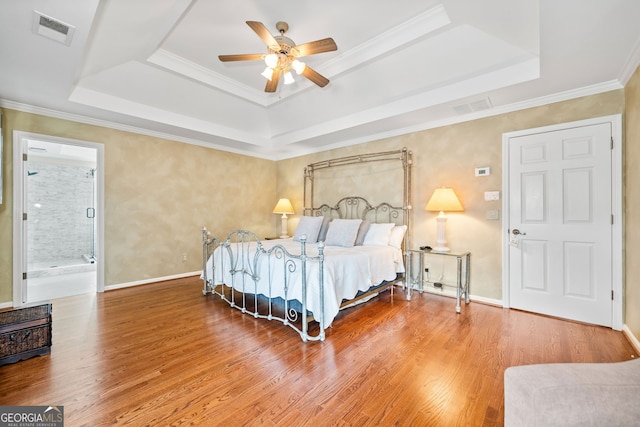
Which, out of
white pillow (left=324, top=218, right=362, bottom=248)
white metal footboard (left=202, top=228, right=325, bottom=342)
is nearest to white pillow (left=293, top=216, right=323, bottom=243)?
white pillow (left=324, top=218, right=362, bottom=248)

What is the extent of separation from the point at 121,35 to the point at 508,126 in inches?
176

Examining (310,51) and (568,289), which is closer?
(310,51)

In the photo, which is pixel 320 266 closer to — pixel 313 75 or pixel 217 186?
pixel 313 75

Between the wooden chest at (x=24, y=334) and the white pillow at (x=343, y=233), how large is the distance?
121 inches

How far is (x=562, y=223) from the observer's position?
10.0 feet

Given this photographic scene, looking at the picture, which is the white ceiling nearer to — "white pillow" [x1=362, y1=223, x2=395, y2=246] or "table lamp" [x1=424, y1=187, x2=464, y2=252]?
"table lamp" [x1=424, y1=187, x2=464, y2=252]

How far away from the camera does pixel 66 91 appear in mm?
3178

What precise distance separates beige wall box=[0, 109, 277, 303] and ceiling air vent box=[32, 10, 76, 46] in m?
2.05

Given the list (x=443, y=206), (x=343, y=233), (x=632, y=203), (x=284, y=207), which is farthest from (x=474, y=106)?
(x=284, y=207)

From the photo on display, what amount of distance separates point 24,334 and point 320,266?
244cm

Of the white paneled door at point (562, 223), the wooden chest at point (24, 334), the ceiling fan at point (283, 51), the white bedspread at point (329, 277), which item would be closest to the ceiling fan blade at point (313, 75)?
the ceiling fan at point (283, 51)

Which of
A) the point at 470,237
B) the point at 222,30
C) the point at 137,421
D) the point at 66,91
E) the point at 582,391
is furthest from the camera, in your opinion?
the point at 470,237

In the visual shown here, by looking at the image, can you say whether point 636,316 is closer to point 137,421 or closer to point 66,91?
point 137,421

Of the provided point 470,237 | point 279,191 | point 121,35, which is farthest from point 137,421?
point 279,191
